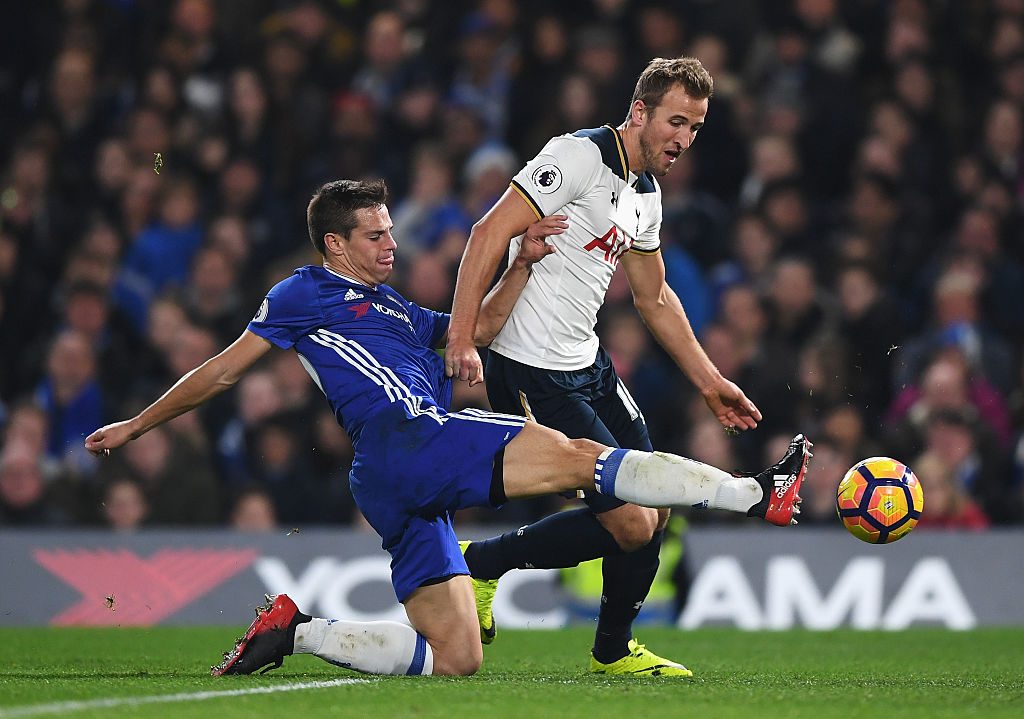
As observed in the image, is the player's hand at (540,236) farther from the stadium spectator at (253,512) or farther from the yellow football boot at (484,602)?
the stadium spectator at (253,512)

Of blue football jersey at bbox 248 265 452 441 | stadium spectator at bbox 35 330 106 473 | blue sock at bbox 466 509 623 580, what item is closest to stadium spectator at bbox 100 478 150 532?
stadium spectator at bbox 35 330 106 473

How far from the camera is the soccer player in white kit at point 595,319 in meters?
5.86

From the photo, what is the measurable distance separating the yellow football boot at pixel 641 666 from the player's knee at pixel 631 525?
1.47 ft

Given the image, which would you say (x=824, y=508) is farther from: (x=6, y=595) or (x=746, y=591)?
(x=6, y=595)

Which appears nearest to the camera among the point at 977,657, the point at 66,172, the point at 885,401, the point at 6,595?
the point at 977,657

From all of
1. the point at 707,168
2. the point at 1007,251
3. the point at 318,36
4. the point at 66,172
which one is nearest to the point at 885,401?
the point at 1007,251

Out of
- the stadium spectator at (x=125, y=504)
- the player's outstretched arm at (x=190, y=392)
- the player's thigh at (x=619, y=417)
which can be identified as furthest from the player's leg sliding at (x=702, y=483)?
the stadium spectator at (x=125, y=504)

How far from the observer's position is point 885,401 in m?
10.1

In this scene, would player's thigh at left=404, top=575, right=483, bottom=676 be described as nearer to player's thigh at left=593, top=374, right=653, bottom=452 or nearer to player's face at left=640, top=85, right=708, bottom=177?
player's thigh at left=593, top=374, right=653, bottom=452

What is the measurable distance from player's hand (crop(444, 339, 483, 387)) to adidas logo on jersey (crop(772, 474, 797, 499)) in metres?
1.11

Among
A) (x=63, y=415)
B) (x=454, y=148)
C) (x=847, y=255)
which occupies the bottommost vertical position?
(x=63, y=415)

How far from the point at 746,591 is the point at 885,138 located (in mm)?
3622

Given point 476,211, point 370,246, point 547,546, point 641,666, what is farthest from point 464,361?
point 476,211

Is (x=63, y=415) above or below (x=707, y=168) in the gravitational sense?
below
